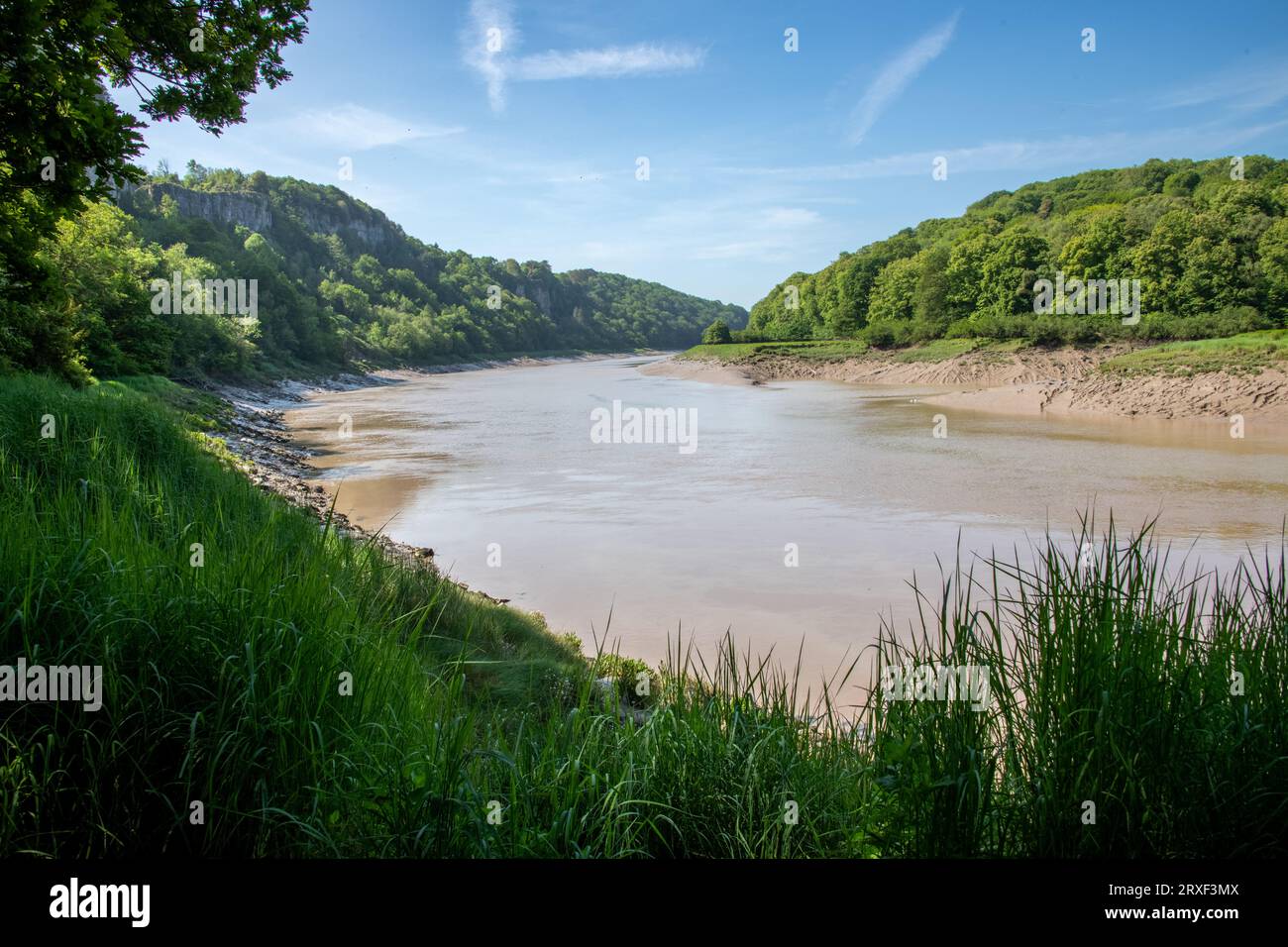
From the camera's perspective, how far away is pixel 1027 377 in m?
51.2

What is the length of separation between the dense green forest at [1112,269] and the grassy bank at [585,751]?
4741 centimetres

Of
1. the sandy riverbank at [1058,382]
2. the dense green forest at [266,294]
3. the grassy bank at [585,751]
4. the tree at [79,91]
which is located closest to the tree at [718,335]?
the sandy riverbank at [1058,382]

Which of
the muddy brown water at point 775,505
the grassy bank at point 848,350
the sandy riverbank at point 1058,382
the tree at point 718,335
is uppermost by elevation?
the tree at point 718,335

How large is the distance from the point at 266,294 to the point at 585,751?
306 ft

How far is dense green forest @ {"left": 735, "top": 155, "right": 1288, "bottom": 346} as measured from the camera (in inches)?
2131

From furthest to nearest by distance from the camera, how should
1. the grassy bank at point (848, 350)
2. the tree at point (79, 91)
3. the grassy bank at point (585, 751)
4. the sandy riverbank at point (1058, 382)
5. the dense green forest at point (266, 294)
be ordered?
the grassy bank at point (848, 350)
the sandy riverbank at point (1058, 382)
the dense green forest at point (266, 294)
the tree at point (79, 91)
the grassy bank at point (585, 751)

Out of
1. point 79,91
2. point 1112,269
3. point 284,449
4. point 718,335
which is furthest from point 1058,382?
point 718,335

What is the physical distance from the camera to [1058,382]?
131 feet

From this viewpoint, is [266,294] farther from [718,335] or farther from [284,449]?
[284,449]

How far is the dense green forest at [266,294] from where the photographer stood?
2883cm

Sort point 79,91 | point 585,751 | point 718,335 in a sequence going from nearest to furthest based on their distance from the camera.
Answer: point 585,751 < point 79,91 < point 718,335

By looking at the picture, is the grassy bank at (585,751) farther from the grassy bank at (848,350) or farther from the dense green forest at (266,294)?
the grassy bank at (848,350)

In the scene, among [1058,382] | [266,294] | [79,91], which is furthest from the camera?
[266,294]
